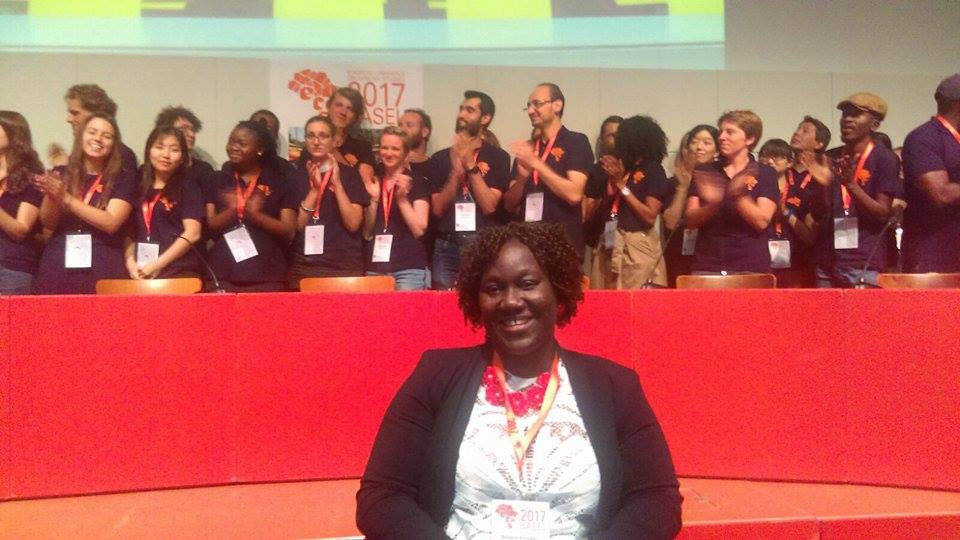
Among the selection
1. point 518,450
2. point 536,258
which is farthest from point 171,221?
point 518,450

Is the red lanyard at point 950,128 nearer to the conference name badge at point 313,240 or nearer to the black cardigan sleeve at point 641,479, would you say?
the black cardigan sleeve at point 641,479

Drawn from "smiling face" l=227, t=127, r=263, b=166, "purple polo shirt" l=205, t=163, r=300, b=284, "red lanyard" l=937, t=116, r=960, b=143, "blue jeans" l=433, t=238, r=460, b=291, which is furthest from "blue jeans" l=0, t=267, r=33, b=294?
"red lanyard" l=937, t=116, r=960, b=143

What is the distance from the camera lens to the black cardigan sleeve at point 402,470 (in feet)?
6.51

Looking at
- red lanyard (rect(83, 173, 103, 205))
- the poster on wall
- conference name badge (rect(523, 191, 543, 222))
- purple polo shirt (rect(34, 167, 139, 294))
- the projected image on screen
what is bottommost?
purple polo shirt (rect(34, 167, 139, 294))

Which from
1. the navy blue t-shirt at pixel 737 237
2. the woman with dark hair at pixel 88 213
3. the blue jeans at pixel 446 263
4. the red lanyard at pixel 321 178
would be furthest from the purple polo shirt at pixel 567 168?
the woman with dark hair at pixel 88 213

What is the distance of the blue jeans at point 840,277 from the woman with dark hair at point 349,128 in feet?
9.58

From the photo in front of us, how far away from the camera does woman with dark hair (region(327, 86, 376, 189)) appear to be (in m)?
5.62

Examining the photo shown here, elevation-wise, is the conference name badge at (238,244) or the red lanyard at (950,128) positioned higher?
the red lanyard at (950,128)

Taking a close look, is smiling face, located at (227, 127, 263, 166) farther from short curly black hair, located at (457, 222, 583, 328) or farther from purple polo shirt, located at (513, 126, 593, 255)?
short curly black hair, located at (457, 222, 583, 328)

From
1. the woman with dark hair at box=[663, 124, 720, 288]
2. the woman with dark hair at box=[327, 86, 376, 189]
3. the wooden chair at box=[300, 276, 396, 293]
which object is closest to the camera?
the wooden chair at box=[300, 276, 396, 293]

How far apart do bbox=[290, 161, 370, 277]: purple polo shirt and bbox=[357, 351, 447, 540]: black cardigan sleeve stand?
10.8 feet

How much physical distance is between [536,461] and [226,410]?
87.7 inches

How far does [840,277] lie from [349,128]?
130 inches

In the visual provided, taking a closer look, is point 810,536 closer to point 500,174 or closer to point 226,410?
point 226,410
